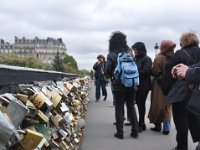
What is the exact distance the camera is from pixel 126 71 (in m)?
8.03

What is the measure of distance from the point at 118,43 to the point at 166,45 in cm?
89

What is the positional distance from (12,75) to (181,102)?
349cm

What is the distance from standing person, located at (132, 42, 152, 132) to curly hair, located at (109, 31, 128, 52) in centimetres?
71

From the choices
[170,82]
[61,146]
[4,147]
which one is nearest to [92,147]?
[170,82]

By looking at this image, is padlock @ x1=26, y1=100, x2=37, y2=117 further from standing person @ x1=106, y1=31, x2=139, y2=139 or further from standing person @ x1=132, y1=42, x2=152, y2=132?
standing person @ x1=132, y1=42, x2=152, y2=132

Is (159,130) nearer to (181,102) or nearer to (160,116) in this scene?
(160,116)

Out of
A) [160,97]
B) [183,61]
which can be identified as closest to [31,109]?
[183,61]

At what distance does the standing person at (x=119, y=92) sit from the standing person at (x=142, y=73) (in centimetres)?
72

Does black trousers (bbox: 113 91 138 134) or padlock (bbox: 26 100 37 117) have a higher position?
padlock (bbox: 26 100 37 117)

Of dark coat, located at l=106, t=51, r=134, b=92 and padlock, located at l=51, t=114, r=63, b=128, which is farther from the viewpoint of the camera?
dark coat, located at l=106, t=51, r=134, b=92

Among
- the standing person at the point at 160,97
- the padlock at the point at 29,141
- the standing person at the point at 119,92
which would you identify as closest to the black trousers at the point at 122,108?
the standing person at the point at 119,92

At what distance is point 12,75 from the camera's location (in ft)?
11.1

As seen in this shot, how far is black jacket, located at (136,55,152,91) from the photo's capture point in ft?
29.7

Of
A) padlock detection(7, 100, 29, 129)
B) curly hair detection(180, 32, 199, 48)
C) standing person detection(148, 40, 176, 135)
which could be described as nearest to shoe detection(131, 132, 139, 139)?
standing person detection(148, 40, 176, 135)
